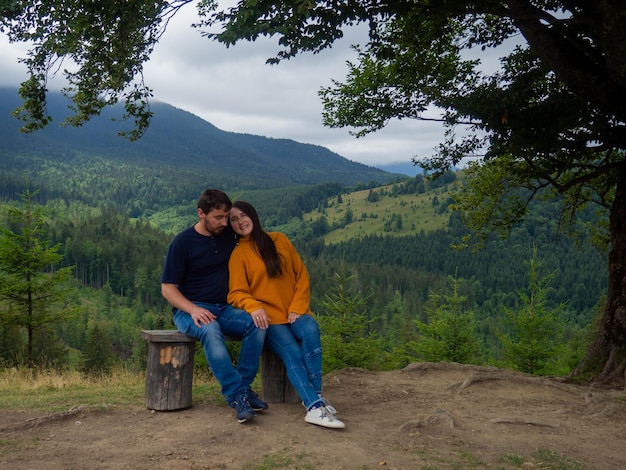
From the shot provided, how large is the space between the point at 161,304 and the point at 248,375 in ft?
447

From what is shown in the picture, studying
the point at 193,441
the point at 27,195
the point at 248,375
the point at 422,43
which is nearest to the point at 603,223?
the point at 422,43

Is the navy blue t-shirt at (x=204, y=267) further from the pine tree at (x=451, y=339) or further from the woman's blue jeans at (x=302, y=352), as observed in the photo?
the pine tree at (x=451, y=339)

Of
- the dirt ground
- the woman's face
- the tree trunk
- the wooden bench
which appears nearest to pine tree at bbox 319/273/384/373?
the tree trunk

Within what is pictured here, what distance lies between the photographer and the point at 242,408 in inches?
230

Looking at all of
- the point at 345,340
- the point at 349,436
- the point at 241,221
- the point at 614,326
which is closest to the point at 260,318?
the point at 241,221

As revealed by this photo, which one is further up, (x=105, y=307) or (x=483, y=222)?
(x=483, y=222)

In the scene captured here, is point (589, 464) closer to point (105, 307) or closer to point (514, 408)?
point (514, 408)

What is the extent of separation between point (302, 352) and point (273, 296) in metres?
0.70

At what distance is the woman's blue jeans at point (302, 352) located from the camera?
5961 millimetres

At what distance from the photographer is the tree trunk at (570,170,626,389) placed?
8.59 m

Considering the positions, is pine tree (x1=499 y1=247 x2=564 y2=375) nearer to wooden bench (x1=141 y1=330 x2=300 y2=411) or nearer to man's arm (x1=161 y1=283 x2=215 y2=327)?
wooden bench (x1=141 y1=330 x2=300 y2=411)

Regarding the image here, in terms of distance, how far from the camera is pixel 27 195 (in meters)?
23.8

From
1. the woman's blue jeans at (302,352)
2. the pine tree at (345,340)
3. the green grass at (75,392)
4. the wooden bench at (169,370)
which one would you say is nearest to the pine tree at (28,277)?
the green grass at (75,392)

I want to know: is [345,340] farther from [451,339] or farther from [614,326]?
[614,326]
